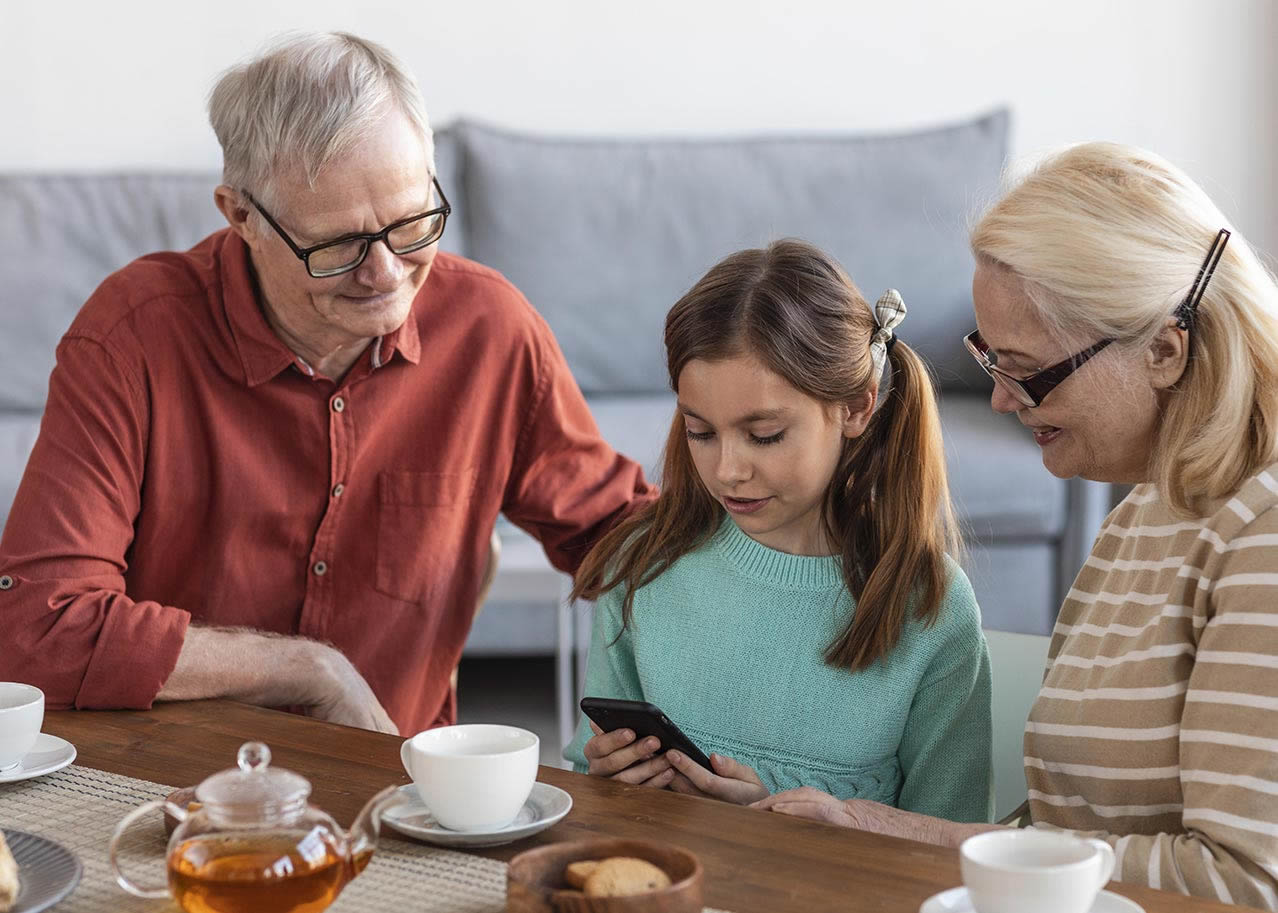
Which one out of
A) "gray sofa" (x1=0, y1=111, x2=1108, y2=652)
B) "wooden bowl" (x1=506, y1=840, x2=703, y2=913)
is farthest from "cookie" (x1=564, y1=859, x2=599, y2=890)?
"gray sofa" (x1=0, y1=111, x2=1108, y2=652)

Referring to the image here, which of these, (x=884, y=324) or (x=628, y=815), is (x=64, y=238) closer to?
(x=884, y=324)

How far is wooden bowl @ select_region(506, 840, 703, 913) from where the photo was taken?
88cm

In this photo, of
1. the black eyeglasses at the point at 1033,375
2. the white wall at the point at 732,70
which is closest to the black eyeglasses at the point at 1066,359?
the black eyeglasses at the point at 1033,375

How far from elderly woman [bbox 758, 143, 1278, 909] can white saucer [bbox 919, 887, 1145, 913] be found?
18 cm

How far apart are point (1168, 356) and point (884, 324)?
0.41 m

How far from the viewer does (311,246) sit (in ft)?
5.49

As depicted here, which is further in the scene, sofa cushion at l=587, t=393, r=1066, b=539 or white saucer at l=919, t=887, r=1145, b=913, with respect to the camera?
sofa cushion at l=587, t=393, r=1066, b=539

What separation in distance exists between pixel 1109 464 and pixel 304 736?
75 centimetres

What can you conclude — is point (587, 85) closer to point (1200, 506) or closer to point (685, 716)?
point (685, 716)

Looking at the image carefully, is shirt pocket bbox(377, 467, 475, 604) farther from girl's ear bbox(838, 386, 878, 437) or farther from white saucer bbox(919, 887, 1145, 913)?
white saucer bbox(919, 887, 1145, 913)

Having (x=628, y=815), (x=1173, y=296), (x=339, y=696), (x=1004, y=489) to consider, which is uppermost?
(x=1173, y=296)

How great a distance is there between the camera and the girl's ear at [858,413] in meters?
1.65

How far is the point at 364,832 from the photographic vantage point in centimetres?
94

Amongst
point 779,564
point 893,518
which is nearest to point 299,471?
point 779,564
